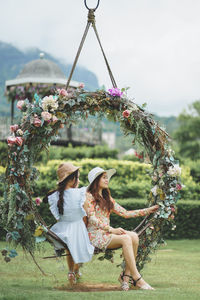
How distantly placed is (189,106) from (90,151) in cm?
2739

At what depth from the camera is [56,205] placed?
Result: 520cm

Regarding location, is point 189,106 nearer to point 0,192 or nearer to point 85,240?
point 0,192

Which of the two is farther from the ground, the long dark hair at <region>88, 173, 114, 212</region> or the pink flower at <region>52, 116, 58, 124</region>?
the pink flower at <region>52, 116, 58, 124</region>

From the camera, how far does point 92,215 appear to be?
16.8ft

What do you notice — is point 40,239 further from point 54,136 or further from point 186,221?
point 186,221

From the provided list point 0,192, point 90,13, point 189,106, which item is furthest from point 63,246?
point 189,106

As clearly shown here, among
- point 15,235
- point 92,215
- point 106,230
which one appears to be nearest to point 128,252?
point 106,230

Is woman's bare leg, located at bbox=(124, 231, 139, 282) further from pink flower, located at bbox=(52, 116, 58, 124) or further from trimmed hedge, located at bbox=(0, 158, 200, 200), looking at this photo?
trimmed hedge, located at bbox=(0, 158, 200, 200)

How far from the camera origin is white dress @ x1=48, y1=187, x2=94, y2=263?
16.2 feet

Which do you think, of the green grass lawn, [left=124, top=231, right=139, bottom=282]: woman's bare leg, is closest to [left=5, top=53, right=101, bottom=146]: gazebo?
the green grass lawn

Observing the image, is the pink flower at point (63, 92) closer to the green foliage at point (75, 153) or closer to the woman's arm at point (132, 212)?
the woman's arm at point (132, 212)

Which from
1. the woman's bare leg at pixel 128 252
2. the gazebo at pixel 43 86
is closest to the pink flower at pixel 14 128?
the woman's bare leg at pixel 128 252

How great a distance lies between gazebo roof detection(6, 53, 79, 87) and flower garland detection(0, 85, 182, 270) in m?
10.9

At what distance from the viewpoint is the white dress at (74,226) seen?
4945 mm
